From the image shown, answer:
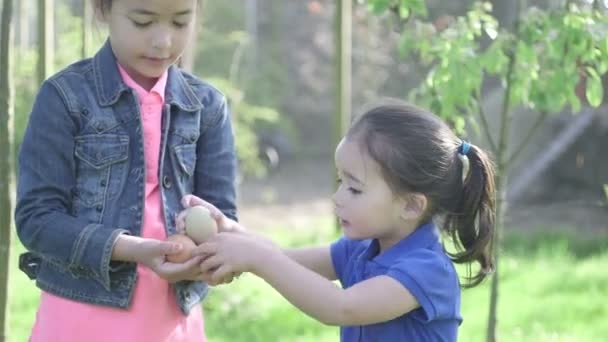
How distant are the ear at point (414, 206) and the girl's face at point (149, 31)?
0.63 metres

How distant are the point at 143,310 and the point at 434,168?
74 centimetres

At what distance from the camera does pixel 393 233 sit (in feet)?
8.40

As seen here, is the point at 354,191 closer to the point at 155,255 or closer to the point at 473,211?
the point at 473,211

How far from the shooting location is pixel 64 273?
2.55 metres

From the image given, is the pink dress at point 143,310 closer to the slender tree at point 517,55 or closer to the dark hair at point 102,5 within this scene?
the dark hair at point 102,5

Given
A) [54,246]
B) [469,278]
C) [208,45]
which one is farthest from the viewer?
[208,45]

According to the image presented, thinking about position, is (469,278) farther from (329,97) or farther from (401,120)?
(329,97)

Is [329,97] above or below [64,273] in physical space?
below

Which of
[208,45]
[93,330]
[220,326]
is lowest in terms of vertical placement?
[208,45]

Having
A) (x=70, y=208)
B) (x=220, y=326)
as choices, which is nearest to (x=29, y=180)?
(x=70, y=208)

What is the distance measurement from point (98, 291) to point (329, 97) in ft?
43.8

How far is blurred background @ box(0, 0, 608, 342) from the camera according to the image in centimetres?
379

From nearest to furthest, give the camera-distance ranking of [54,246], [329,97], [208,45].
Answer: [54,246], [208,45], [329,97]

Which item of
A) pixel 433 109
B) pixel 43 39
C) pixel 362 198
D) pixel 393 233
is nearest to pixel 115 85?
pixel 362 198
